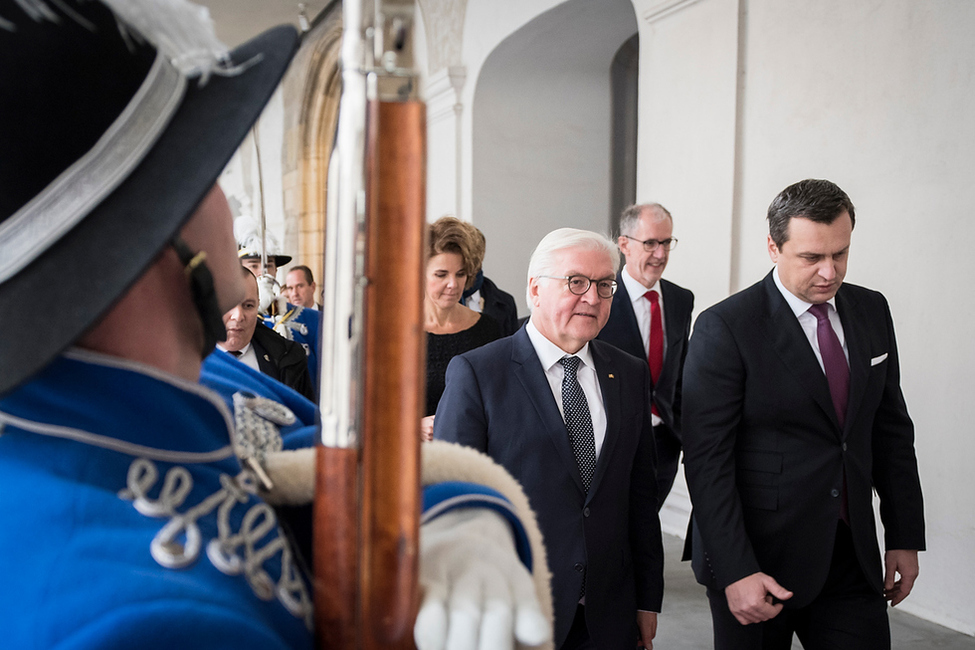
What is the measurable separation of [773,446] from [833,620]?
589 mm

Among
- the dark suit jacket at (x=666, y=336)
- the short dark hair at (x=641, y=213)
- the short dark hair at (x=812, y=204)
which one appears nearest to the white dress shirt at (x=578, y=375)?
the short dark hair at (x=812, y=204)

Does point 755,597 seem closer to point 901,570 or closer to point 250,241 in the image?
point 901,570

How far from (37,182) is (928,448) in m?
3.92

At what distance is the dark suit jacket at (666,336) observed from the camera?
394 centimetres

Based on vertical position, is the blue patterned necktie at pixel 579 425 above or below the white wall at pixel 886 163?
below

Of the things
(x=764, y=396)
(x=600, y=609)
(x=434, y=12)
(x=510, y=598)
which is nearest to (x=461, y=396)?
(x=600, y=609)

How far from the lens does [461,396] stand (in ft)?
7.25

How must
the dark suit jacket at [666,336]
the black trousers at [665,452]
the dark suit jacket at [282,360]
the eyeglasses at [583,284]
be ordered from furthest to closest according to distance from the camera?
the black trousers at [665,452] < the dark suit jacket at [666,336] < the dark suit jacket at [282,360] < the eyeglasses at [583,284]

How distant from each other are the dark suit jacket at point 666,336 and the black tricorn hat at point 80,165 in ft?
10.9

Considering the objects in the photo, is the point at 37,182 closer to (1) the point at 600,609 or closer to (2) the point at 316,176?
(1) the point at 600,609

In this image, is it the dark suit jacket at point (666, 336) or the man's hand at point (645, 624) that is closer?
the man's hand at point (645, 624)

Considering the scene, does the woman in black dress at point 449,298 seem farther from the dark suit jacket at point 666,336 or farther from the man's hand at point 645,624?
the man's hand at point 645,624

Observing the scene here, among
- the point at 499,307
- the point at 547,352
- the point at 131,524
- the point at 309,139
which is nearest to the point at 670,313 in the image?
the point at 499,307

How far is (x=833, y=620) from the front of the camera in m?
2.44
